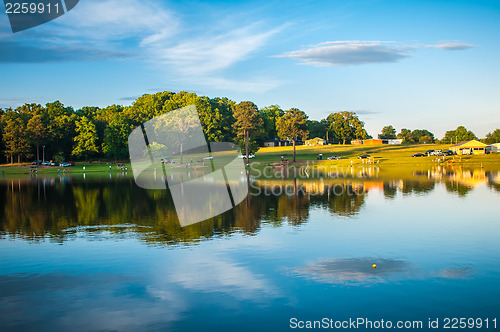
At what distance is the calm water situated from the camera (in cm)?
1262

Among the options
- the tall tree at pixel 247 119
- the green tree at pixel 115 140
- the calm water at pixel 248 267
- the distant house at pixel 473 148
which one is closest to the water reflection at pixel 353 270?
the calm water at pixel 248 267

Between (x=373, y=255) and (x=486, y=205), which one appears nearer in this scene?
(x=373, y=255)

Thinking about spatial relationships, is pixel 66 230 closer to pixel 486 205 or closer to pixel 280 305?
pixel 280 305

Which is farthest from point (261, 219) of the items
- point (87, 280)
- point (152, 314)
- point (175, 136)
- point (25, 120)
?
point (25, 120)

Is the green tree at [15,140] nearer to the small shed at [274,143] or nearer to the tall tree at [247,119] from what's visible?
the tall tree at [247,119]

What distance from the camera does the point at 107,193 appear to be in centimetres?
4516

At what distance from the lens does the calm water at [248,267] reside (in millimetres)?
12617

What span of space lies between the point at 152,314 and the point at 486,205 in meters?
27.3

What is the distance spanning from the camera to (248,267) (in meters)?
16.9

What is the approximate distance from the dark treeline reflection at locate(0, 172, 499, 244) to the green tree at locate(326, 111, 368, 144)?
127 meters

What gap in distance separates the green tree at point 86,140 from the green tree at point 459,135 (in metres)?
141

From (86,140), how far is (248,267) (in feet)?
372

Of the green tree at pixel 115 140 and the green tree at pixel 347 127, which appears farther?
the green tree at pixel 347 127

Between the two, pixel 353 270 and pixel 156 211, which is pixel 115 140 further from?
pixel 353 270
